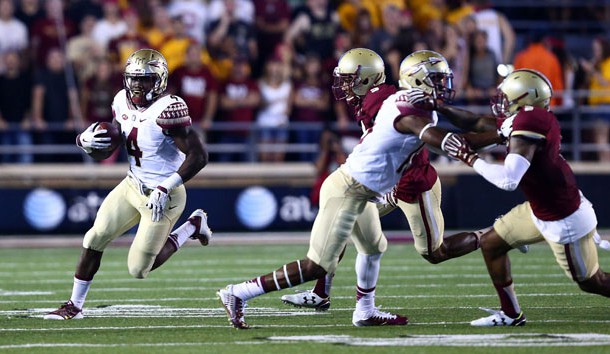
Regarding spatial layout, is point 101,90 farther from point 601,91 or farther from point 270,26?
point 601,91

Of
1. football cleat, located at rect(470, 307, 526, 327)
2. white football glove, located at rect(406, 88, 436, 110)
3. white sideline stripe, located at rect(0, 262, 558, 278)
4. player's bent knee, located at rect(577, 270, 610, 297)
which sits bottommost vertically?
white sideline stripe, located at rect(0, 262, 558, 278)

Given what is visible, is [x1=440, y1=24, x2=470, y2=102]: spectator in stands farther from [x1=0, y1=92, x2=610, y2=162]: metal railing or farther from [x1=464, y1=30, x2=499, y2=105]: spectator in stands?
[x1=0, y1=92, x2=610, y2=162]: metal railing

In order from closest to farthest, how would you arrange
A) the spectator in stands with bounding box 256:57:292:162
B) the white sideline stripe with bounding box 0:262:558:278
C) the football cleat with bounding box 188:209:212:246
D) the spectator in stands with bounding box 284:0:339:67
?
the football cleat with bounding box 188:209:212:246
the white sideline stripe with bounding box 0:262:558:278
the spectator in stands with bounding box 256:57:292:162
the spectator in stands with bounding box 284:0:339:67

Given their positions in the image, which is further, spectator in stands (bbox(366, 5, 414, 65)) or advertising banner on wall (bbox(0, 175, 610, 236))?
spectator in stands (bbox(366, 5, 414, 65))

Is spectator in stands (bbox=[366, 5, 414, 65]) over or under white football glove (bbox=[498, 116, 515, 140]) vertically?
under

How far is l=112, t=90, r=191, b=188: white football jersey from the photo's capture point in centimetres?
701

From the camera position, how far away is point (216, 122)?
13.4 m

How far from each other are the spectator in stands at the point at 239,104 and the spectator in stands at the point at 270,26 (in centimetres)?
56

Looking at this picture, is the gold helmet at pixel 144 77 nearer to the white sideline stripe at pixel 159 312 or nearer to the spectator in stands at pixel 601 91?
the white sideline stripe at pixel 159 312

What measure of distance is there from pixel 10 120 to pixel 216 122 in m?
2.27

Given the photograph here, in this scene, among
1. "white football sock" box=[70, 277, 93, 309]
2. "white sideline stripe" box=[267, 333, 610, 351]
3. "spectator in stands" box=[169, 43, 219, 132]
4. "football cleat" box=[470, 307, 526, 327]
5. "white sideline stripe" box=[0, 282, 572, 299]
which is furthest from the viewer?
"spectator in stands" box=[169, 43, 219, 132]

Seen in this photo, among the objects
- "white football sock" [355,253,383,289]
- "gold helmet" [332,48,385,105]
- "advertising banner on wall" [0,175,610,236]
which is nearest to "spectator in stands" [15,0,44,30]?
"advertising banner on wall" [0,175,610,236]

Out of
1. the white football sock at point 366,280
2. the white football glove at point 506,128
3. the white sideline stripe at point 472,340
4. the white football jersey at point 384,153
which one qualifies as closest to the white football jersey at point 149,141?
the white football jersey at point 384,153

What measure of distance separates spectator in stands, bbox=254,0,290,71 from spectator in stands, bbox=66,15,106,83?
1939 mm
